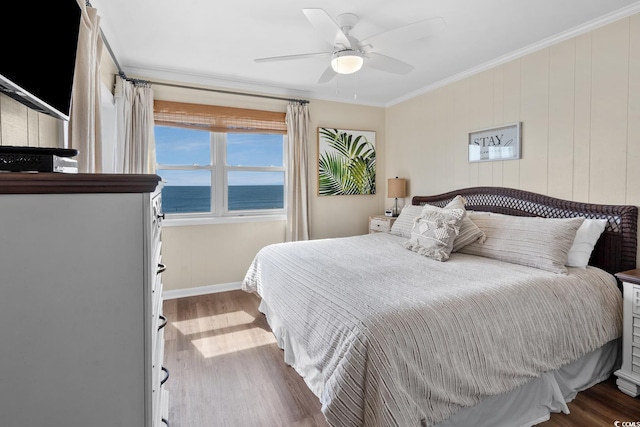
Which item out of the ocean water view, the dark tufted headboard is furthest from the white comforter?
the ocean water view

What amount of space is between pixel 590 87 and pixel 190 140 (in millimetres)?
4000

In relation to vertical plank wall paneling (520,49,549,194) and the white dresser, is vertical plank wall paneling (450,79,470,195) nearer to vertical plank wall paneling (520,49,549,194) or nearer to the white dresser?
vertical plank wall paneling (520,49,549,194)

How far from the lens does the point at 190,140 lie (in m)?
4.00

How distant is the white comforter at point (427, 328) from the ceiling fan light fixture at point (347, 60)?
1.52 metres

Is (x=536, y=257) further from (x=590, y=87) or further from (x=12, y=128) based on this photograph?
(x=12, y=128)

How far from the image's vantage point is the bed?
4.61ft

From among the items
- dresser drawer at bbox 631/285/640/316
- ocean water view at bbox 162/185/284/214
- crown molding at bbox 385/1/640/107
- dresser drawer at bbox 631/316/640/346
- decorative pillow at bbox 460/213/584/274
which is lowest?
dresser drawer at bbox 631/316/640/346

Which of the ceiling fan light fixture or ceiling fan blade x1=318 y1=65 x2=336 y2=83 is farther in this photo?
ceiling fan blade x1=318 y1=65 x2=336 y2=83

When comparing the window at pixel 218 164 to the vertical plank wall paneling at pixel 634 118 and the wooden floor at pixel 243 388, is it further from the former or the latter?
the vertical plank wall paneling at pixel 634 118

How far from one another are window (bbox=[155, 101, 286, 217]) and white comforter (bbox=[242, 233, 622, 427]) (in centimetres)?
204

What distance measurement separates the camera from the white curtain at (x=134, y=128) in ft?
11.1

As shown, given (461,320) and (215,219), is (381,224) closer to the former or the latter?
(215,219)

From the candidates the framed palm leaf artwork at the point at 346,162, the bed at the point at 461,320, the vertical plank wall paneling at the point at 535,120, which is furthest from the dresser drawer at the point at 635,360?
the framed palm leaf artwork at the point at 346,162

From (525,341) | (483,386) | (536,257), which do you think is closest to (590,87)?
(536,257)
